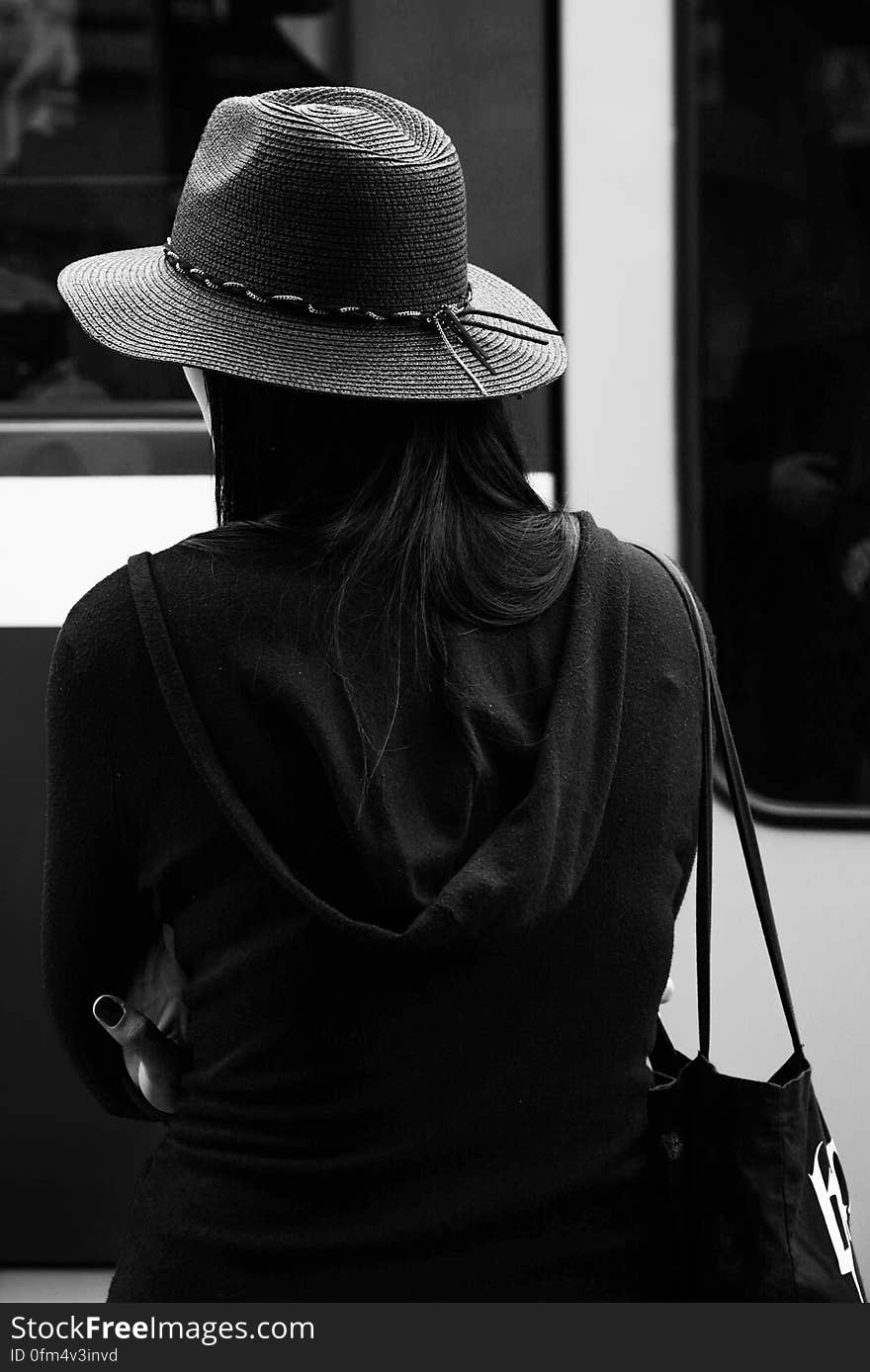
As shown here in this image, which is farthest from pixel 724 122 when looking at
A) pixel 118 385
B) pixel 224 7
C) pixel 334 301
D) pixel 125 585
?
pixel 125 585

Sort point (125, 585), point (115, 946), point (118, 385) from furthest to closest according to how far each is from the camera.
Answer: point (118, 385), point (115, 946), point (125, 585)

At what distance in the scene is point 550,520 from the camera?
1124 mm

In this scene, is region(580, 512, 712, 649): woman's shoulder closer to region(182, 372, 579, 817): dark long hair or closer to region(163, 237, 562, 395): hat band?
region(182, 372, 579, 817): dark long hair

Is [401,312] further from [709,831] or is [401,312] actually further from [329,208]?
[709,831]

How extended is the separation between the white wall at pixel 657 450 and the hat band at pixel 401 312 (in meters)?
0.80

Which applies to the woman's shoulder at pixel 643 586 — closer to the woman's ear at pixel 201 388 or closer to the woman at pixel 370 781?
the woman at pixel 370 781

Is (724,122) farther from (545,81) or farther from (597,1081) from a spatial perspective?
(597,1081)

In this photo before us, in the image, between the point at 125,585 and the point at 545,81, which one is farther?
the point at 545,81

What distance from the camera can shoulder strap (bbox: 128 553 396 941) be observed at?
1.00m

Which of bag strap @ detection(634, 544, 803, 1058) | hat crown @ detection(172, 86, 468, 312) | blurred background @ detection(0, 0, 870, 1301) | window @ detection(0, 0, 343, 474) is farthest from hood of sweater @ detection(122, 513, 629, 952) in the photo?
window @ detection(0, 0, 343, 474)

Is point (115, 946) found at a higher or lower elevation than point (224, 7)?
lower

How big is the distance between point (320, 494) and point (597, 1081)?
1.55 feet

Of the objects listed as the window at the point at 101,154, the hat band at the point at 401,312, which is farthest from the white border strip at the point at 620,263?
the hat band at the point at 401,312

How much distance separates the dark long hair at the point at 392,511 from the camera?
1.05 m
